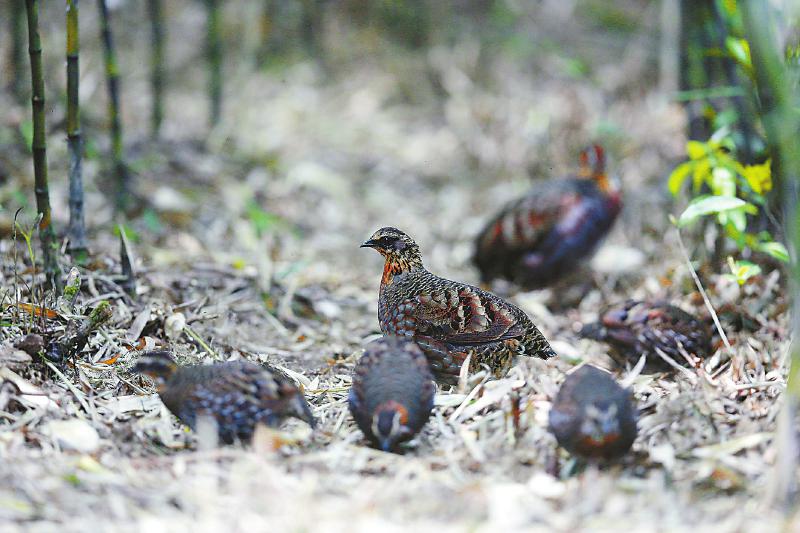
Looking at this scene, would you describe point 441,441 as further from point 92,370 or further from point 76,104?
point 76,104

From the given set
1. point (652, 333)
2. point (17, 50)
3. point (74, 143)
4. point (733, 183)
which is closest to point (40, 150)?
point (74, 143)

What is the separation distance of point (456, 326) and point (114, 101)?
8.62 feet

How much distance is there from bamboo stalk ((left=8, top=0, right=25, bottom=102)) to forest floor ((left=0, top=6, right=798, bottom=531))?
205 mm

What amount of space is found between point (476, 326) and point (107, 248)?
2362 mm

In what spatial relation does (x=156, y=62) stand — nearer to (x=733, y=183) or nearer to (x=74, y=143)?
(x=74, y=143)

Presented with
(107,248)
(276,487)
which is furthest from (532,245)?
(276,487)

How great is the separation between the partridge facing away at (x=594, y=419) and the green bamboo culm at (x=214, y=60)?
5.06 meters

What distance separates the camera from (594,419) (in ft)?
9.11

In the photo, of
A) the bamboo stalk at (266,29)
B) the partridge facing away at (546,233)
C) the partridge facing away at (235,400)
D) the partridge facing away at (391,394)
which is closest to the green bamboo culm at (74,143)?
the partridge facing away at (235,400)

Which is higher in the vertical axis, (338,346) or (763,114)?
(763,114)

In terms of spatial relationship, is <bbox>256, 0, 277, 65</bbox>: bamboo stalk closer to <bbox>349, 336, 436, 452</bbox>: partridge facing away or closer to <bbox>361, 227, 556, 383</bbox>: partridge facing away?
<bbox>361, 227, 556, 383</bbox>: partridge facing away

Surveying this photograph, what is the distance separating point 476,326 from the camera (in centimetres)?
400

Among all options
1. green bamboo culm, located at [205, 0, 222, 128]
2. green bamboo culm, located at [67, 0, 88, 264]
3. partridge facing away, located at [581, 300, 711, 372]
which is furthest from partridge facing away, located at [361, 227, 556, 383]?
green bamboo culm, located at [205, 0, 222, 128]

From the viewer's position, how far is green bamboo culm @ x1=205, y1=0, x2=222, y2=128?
6.91 meters
